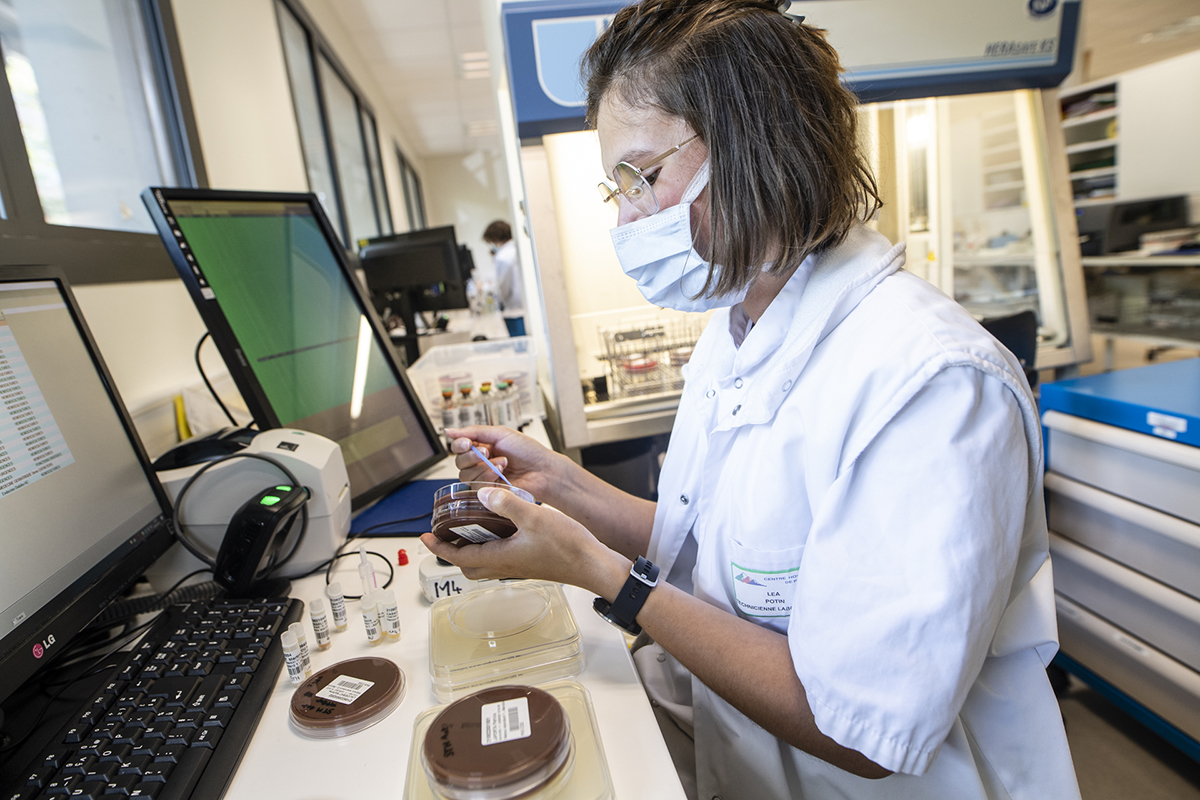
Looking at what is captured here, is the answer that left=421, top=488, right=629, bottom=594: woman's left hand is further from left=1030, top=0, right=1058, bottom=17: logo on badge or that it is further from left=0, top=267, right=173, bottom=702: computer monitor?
left=1030, top=0, right=1058, bottom=17: logo on badge

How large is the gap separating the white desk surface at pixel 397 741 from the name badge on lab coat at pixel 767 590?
168 millimetres

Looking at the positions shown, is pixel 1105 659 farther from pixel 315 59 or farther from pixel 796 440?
pixel 315 59

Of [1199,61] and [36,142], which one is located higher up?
[1199,61]

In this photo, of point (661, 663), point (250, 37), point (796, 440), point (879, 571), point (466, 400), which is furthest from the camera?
point (250, 37)

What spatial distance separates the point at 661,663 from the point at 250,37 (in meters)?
3.10

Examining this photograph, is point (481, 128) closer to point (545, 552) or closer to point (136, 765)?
point (545, 552)

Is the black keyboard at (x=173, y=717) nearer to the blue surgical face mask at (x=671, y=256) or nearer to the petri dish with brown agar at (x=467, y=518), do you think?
the petri dish with brown agar at (x=467, y=518)

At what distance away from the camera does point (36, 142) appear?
5.04 feet

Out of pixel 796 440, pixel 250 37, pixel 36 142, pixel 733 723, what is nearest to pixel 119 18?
pixel 36 142

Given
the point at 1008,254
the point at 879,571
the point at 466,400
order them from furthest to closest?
the point at 1008,254 → the point at 466,400 → the point at 879,571

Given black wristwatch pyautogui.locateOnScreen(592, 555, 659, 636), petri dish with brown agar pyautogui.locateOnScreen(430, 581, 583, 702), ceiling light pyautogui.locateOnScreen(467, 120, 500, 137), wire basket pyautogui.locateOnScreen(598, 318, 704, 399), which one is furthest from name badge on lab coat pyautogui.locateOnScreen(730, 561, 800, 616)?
ceiling light pyautogui.locateOnScreen(467, 120, 500, 137)

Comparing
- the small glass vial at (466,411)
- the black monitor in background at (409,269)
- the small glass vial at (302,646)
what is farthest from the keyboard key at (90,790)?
the black monitor in background at (409,269)

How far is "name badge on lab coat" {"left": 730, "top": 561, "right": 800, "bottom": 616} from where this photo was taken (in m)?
0.79

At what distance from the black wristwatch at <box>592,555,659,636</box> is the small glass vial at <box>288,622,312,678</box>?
0.37 meters
